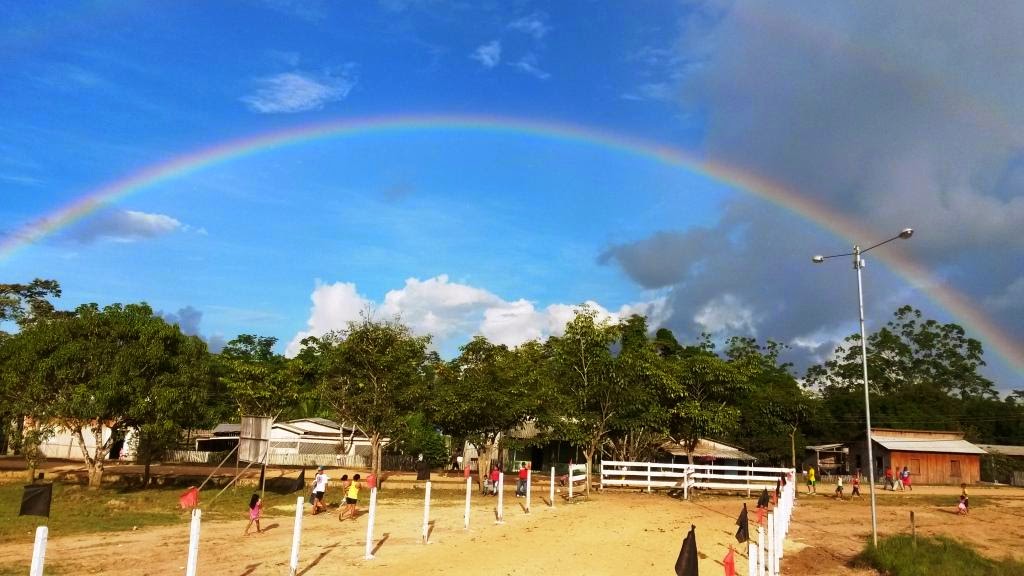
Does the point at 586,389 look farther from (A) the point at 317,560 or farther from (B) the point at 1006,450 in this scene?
(B) the point at 1006,450

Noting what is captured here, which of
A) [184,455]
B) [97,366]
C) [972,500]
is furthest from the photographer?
[184,455]

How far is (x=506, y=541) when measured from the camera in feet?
62.8

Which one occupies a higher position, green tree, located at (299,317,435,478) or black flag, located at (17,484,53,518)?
green tree, located at (299,317,435,478)

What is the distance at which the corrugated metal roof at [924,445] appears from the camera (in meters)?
61.4

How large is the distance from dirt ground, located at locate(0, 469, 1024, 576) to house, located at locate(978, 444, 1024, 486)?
4287 centimetres

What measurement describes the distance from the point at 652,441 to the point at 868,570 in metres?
26.1

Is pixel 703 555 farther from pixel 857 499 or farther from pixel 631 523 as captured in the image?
pixel 857 499

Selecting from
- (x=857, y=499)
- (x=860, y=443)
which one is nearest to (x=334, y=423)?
(x=857, y=499)

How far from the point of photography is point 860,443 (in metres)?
69.1

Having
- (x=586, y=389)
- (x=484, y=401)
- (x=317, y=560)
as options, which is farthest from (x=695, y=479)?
(x=317, y=560)

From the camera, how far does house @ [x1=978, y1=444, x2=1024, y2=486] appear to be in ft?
220

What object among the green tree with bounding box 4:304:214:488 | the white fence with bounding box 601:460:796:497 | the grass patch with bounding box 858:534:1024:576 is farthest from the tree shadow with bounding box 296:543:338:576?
the white fence with bounding box 601:460:796:497

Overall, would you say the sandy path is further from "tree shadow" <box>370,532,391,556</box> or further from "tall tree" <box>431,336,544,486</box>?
"tall tree" <box>431,336,544,486</box>

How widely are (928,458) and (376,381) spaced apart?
48933mm
